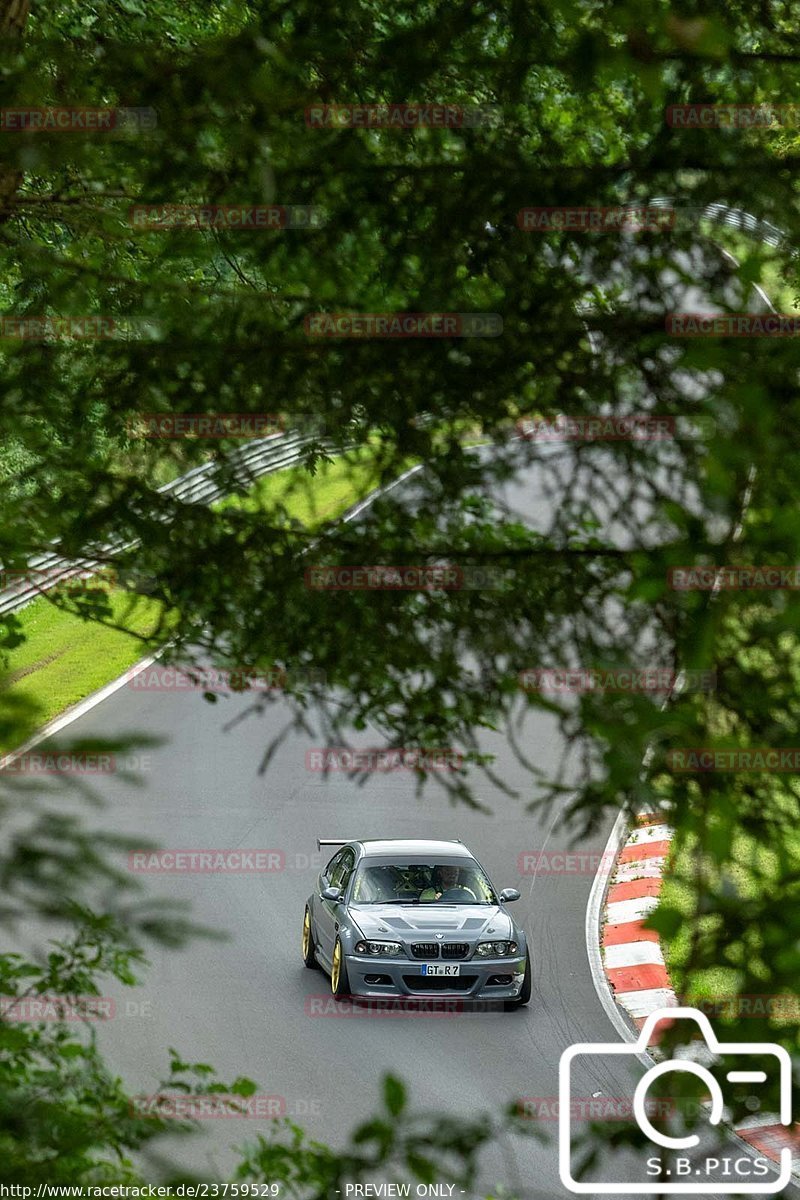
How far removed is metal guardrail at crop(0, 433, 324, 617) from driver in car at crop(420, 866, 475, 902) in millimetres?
7633

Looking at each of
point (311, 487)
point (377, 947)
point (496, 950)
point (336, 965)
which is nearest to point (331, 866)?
point (336, 965)

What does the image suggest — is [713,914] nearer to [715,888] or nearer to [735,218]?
[715,888]

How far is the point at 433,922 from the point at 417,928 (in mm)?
155

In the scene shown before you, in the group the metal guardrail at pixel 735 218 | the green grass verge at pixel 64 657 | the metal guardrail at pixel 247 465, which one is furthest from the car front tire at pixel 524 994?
the metal guardrail at pixel 735 218

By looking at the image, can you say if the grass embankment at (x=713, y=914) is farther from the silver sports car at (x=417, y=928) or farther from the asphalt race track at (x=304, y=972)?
the silver sports car at (x=417, y=928)

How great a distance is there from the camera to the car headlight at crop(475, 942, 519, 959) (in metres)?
11.2

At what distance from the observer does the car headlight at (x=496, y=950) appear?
11.2 meters

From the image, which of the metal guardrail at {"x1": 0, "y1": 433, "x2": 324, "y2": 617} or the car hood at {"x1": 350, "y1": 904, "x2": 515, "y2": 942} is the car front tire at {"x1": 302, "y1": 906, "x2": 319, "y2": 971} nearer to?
the car hood at {"x1": 350, "y1": 904, "x2": 515, "y2": 942}

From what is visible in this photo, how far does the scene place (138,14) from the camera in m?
7.23

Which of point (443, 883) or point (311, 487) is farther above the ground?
point (311, 487)

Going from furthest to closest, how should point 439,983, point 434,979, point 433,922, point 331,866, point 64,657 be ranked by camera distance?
point 64,657 → point 331,866 → point 439,983 → point 434,979 → point 433,922

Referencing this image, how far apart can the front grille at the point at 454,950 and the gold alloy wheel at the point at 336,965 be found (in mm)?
862

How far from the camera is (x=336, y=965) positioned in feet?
37.9

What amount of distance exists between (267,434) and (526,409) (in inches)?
32.2
